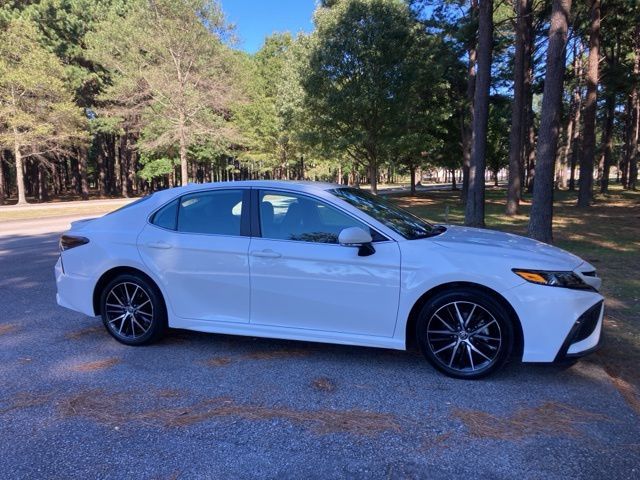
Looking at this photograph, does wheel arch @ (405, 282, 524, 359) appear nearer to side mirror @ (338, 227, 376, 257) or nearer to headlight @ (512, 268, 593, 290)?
headlight @ (512, 268, 593, 290)

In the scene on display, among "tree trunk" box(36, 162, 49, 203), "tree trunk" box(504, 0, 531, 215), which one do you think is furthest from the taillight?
"tree trunk" box(36, 162, 49, 203)

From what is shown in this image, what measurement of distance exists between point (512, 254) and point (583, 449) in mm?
1508

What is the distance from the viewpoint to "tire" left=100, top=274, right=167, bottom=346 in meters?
4.56

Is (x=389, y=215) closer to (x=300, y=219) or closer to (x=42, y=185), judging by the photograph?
(x=300, y=219)

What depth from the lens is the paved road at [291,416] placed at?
2717mm

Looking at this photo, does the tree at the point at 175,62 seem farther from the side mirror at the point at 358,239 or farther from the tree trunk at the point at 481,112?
the side mirror at the point at 358,239

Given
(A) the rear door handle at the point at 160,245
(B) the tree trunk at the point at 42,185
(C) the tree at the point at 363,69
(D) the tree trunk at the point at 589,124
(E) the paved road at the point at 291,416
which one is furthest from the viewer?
(B) the tree trunk at the point at 42,185

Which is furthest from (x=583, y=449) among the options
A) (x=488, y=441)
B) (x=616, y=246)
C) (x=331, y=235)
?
(x=616, y=246)

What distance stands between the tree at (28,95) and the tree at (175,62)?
14.1 feet

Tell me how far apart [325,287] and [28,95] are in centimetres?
3127

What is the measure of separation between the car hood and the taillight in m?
3.55

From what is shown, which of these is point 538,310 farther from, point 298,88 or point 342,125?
point 298,88

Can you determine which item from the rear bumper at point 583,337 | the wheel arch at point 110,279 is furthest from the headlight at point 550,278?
the wheel arch at point 110,279

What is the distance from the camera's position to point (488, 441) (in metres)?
2.94
